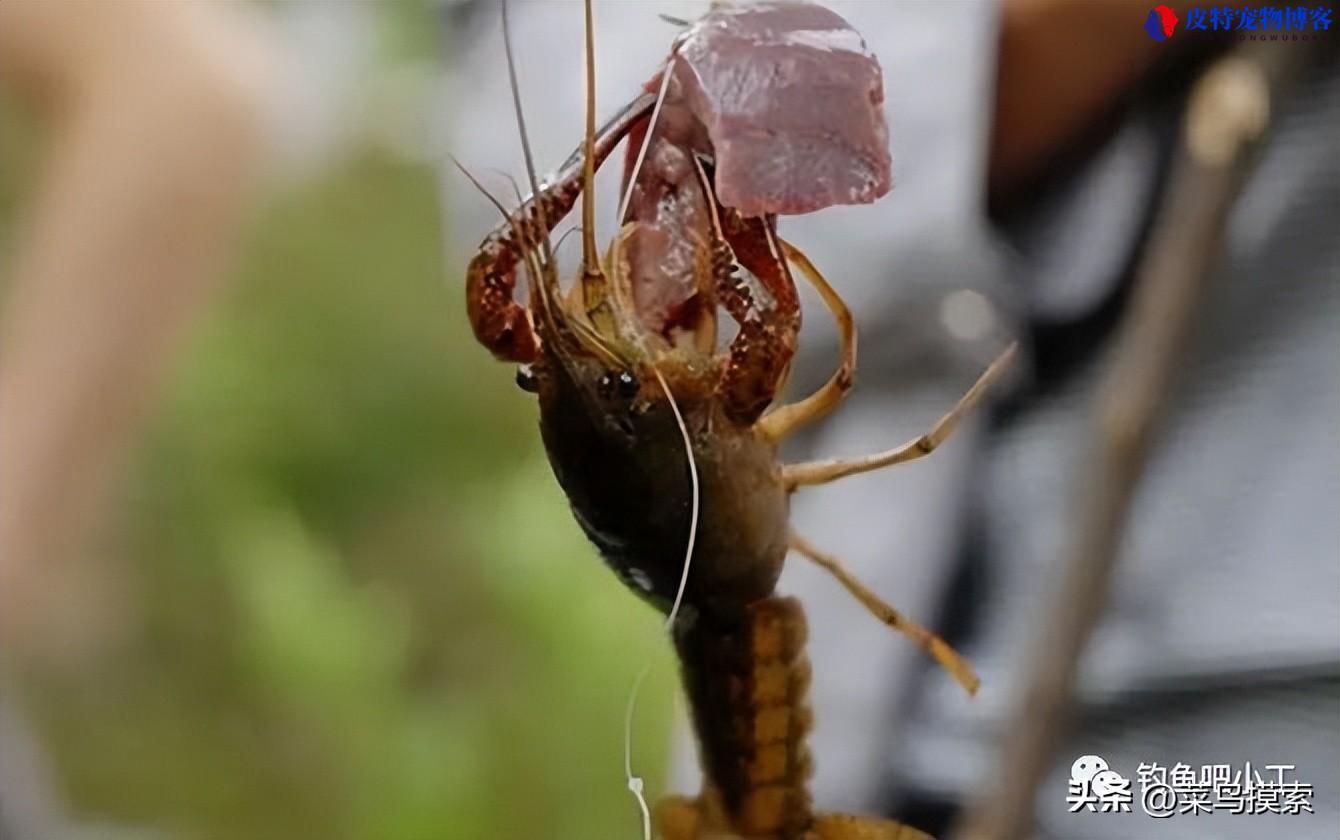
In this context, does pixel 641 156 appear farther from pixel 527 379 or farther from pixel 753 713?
pixel 753 713

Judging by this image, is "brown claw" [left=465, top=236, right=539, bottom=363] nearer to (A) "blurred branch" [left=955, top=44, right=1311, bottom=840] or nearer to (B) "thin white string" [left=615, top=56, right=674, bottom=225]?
(B) "thin white string" [left=615, top=56, right=674, bottom=225]

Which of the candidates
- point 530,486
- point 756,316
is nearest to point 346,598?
point 530,486

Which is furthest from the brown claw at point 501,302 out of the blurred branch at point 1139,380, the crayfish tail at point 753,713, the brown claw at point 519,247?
the blurred branch at point 1139,380

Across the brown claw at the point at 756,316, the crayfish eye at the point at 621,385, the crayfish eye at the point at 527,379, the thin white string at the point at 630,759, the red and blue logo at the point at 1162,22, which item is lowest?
the thin white string at the point at 630,759

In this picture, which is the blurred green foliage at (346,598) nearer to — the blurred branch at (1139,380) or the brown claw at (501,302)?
Answer: the brown claw at (501,302)

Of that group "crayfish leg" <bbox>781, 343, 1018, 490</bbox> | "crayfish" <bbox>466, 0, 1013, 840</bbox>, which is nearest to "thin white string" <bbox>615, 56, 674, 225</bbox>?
"crayfish" <bbox>466, 0, 1013, 840</bbox>

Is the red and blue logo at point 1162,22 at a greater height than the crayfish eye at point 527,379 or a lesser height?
greater
